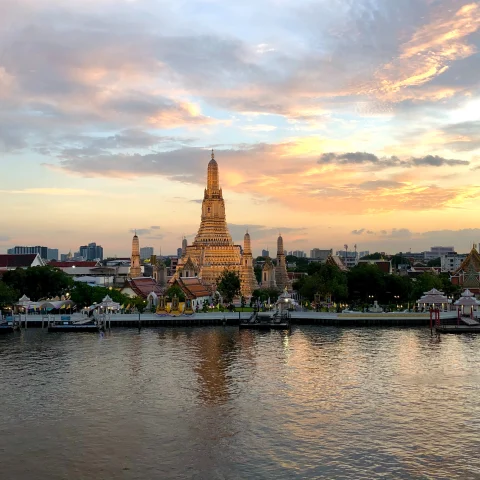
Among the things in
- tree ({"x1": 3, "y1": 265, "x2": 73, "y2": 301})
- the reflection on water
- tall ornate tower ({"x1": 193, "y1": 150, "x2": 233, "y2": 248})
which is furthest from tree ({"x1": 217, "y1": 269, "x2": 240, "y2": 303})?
the reflection on water

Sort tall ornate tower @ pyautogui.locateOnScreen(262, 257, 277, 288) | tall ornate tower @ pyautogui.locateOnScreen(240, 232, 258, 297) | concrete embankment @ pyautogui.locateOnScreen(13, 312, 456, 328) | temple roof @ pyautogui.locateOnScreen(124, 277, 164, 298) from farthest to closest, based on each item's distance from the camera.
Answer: tall ornate tower @ pyautogui.locateOnScreen(262, 257, 277, 288) < tall ornate tower @ pyautogui.locateOnScreen(240, 232, 258, 297) < temple roof @ pyautogui.locateOnScreen(124, 277, 164, 298) < concrete embankment @ pyautogui.locateOnScreen(13, 312, 456, 328)

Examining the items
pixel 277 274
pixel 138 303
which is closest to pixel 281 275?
pixel 277 274

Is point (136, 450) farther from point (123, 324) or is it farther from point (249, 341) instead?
point (123, 324)

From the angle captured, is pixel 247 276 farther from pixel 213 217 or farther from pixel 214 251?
pixel 213 217

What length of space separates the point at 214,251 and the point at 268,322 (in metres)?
44.4

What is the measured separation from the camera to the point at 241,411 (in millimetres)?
32156

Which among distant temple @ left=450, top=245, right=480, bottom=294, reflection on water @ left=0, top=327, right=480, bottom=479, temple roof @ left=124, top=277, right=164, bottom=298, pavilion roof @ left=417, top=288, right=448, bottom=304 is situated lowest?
reflection on water @ left=0, top=327, right=480, bottom=479

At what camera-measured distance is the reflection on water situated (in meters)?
24.9

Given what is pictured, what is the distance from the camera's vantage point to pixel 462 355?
156 ft

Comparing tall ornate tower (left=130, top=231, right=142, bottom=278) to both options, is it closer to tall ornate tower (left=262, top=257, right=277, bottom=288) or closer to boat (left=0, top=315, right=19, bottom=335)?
tall ornate tower (left=262, top=257, right=277, bottom=288)

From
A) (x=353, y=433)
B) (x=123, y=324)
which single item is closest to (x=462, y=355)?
(x=353, y=433)

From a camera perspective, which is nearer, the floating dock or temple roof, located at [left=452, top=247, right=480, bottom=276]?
the floating dock

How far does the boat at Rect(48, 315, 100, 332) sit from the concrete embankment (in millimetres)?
845

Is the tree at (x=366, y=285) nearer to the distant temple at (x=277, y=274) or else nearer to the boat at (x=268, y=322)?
the boat at (x=268, y=322)
